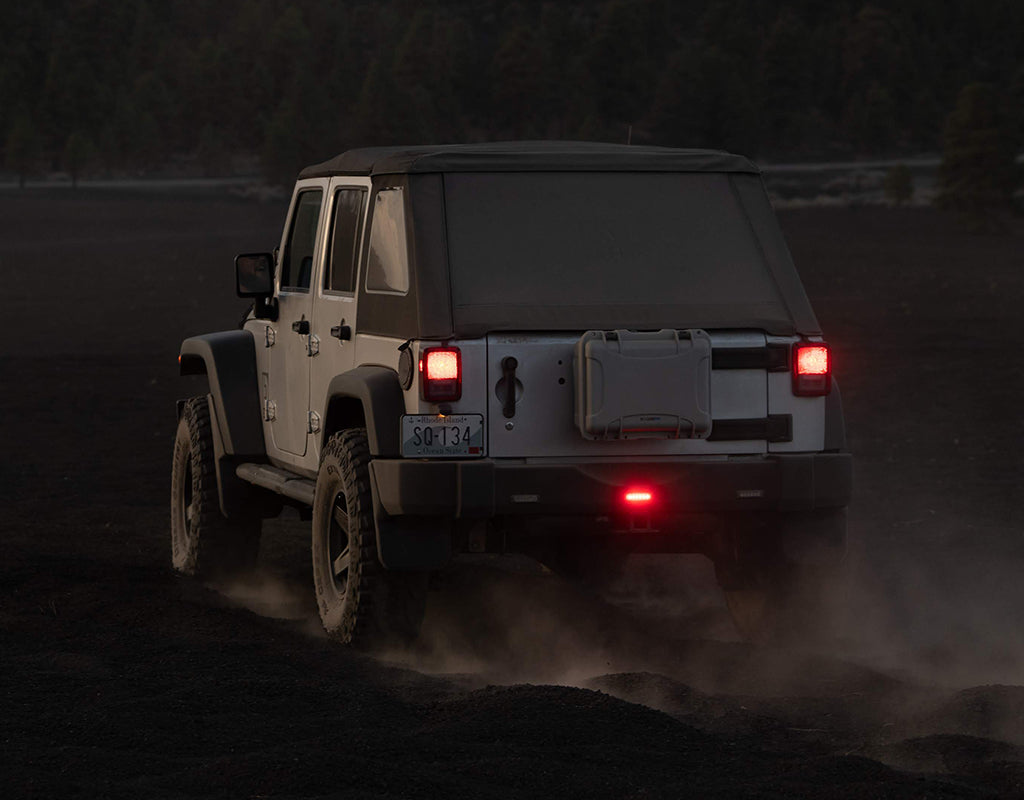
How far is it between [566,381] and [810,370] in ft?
3.37

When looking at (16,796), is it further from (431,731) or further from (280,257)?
(280,257)

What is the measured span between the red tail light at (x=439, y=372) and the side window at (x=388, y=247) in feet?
1.31

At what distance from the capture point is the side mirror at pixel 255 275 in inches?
371

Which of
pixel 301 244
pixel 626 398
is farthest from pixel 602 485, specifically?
pixel 301 244

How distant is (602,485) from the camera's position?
755cm

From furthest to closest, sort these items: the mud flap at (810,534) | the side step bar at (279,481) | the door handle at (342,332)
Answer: the side step bar at (279,481) → the door handle at (342,332) → the mud flap at (810,534)

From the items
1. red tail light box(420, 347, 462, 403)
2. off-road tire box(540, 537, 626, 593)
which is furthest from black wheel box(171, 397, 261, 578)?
red tail light box(420, 347, 462, 403)

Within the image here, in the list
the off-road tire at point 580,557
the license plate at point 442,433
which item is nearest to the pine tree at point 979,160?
the off-road tire at point 580,557

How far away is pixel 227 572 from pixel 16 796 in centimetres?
472

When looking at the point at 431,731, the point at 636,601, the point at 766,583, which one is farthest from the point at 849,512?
the point at 431,731

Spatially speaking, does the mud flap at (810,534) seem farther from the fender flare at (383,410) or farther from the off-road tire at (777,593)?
the fender flare at (383,410)

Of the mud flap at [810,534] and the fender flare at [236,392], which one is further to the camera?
the fender flare at [236,392]

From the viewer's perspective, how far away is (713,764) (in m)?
6.05

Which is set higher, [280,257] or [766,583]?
[280,257]
